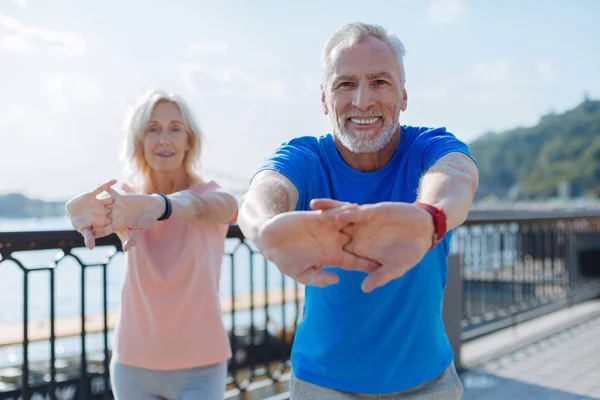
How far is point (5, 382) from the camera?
1498 centimetres

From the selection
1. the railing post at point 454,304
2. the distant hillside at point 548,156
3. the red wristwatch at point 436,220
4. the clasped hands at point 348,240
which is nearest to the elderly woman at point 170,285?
the clasped hands at point 348,240

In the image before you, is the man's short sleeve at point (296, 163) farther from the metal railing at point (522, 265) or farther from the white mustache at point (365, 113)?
the metal railing at point (522, 265)

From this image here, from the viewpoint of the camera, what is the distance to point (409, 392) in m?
1.57

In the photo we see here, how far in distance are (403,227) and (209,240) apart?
4.01 ft

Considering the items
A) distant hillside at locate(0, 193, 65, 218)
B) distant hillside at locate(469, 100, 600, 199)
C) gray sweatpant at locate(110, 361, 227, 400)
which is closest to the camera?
gray sweatpant at locate(110, 361, 227, 400)

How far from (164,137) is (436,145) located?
45.8 inches

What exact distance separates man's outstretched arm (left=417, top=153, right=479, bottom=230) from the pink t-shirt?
105cm

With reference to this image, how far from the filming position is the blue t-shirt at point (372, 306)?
1.55 metres

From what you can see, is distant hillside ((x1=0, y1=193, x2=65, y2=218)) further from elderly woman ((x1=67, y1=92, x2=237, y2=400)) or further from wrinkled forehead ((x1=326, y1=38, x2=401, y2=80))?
wrinkled forehead ((x1=326, y1=38, x2=401, y2=80))

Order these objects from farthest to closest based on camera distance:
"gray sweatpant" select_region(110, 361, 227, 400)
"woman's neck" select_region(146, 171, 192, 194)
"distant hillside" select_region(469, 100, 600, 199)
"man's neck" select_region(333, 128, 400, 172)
Answer: "distant hillside" select_region(469, 100, 600, 199), "woman's neck" select_region(146, 171, 192, 194), "gray sweatpant" select_region(110, 361, 227, 400), "man's neck" select_region(333, 128, 400, 172)

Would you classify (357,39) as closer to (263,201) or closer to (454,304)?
(263,201)

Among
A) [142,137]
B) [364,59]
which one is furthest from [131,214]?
[364,59]

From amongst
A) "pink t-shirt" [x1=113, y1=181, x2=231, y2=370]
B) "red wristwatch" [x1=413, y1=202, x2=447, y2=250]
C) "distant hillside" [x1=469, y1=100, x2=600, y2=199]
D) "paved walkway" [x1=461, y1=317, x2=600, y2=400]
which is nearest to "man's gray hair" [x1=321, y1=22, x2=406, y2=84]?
"red wristwatch" [x1=413, y1=202, x2=447, y2=250]

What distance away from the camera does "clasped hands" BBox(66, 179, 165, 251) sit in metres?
1.90
